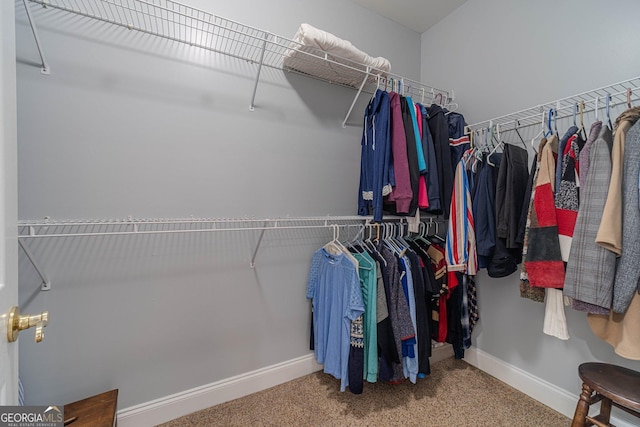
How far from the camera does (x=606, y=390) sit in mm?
1081

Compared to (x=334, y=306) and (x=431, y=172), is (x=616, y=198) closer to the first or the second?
(x=431, y=172)

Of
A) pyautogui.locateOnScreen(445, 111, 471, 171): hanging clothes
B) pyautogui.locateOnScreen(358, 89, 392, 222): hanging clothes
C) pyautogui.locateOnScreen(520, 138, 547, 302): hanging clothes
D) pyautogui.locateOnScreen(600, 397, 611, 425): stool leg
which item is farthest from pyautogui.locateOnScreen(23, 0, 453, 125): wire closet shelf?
pyautogui.locateOnScreen(600, 397, 611, 425): stool leg

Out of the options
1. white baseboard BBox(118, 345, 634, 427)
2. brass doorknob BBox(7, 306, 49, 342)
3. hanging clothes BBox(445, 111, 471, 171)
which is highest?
hanging clothes BBox(445, 111, 471, 171)

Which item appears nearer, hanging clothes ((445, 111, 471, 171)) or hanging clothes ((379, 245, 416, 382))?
hanging clothes ((379, 245, 416, 382))

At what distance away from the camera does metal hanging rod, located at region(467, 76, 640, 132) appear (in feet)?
4.17

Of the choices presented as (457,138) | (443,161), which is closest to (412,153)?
(443,161)

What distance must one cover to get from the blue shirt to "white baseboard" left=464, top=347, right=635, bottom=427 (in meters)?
1.11

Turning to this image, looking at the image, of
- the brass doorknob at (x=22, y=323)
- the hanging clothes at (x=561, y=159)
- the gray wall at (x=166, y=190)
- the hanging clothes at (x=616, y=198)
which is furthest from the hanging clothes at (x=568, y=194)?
the brass doorknob at (x=22, y=323)

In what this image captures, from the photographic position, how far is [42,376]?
3.89ft

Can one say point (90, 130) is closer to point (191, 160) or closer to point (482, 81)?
point (191, 160)

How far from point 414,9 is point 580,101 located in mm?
1336

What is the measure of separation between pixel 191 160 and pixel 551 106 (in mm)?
2100

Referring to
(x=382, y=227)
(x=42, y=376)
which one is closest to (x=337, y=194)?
(x=382, y=227)

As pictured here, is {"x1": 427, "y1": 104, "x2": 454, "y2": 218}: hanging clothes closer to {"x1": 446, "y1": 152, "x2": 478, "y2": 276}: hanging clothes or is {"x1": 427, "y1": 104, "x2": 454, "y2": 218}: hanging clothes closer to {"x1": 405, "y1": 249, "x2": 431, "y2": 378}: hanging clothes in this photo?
{"x1": 446, "y1": 152, "x2": 478, "y2": 276}: hanging clothes
